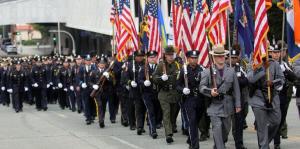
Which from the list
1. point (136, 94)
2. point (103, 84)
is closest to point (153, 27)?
point (136, 94)

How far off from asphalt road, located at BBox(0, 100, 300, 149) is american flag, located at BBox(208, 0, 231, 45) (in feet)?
6.83

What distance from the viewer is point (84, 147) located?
1220 centimetres

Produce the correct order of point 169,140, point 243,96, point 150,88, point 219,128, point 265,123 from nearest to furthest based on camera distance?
1. point 219,128
2. point 265,123
3. point 243,96
4. point 169,140
5. point 150,88

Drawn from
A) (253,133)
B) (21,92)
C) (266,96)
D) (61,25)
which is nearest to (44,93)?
(21,92)

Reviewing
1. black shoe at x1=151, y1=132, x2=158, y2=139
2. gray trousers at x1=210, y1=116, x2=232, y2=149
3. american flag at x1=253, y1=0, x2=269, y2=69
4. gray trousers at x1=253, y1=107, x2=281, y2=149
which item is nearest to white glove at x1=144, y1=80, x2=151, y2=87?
black shoe at x1=151, y1=132, x2=158, y2=139

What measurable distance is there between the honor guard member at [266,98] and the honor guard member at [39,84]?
42.4ft

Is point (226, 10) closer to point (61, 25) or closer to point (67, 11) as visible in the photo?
point (67, 11)

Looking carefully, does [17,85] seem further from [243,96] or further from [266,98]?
[266,98]

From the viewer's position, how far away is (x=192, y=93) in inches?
455

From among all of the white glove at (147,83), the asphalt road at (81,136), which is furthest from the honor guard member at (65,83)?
the white glove at (147,83)

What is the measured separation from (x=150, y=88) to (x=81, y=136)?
195 cm

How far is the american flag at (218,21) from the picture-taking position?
467 inches

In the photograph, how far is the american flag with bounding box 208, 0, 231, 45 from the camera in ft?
38.9

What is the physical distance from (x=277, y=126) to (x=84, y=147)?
3.86 meters
